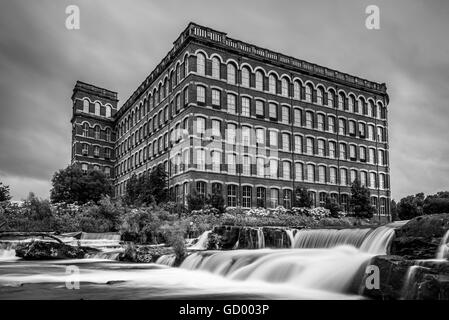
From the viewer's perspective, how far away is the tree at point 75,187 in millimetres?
48531

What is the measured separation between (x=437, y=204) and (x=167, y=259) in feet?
151

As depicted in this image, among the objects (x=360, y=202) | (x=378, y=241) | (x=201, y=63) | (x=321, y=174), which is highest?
Result: (x=201, y=63)

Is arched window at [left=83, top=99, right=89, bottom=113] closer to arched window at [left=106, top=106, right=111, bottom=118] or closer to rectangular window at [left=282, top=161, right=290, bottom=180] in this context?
arched window at [left=106, top=106, right=111, bottom=118]

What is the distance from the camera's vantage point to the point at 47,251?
18734 millimetres

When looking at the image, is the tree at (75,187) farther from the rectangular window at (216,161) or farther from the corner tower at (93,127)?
the rectangular window at (216,161)

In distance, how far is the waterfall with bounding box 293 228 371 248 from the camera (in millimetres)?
14970

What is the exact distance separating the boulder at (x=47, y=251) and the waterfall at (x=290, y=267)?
6840mm

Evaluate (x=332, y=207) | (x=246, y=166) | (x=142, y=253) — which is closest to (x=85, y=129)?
(x=246, y=166)

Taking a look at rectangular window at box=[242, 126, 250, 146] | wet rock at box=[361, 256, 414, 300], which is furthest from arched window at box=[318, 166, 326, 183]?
wet rock at box=[361, 256, 414, 300]

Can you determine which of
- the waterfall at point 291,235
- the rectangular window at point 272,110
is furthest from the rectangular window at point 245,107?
the waterfall at point 291,235

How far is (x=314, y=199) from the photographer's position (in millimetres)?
44375

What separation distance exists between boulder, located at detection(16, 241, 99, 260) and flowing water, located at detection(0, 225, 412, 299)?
8.61 feet

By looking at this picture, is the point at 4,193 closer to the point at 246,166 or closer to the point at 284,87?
the point at 246,166
